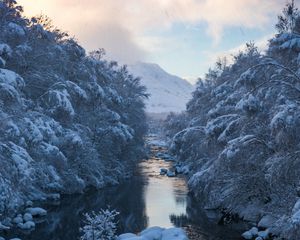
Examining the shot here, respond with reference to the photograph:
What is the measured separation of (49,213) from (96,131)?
15.4 m

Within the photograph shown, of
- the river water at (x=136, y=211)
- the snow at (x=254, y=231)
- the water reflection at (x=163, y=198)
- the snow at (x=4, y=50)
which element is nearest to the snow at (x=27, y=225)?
the river water at (x=136, y=211)

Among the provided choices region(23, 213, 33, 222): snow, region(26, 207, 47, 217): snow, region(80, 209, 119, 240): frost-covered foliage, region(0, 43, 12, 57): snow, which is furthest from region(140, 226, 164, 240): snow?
region(0, 43, 12, 57): snow

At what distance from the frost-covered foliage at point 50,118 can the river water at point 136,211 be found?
1918 millimetres

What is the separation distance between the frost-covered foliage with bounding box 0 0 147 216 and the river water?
6.29 ft

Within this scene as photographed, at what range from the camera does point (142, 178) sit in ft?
149

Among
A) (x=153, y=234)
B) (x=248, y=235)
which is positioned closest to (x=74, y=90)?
(x=153, y=234)

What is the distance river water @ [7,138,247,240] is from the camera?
23.5 meters

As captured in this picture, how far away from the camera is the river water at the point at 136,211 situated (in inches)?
926

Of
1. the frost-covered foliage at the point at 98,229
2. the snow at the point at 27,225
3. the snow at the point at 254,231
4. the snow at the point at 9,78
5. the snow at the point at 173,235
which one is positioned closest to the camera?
the frost-covered foliage at the point at 98,229

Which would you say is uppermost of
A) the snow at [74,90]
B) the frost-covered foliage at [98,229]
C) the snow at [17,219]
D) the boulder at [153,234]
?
the snow at [74,90]

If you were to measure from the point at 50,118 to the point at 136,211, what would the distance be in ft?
29.5

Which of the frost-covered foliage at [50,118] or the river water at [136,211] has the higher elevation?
the frost-covered foliage at [50,118]

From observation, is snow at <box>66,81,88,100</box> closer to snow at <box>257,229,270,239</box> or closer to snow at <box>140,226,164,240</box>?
snow at <box>140,226,164,240</box>

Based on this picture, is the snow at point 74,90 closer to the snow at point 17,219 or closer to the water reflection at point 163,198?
the water reflection at point 163,198
